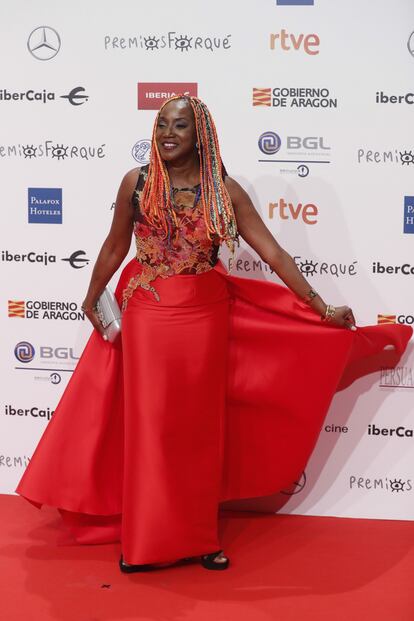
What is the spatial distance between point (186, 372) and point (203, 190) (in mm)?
733

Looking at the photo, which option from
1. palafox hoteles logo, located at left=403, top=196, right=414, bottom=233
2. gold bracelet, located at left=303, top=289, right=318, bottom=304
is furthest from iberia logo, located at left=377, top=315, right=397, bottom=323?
gold bracelet, located at left=303, top=289, right=318, bottom=304

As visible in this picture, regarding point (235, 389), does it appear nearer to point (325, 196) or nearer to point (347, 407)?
point (347, 407)

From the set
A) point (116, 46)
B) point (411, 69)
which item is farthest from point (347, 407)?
point (116, 46)

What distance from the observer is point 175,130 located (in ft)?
11.1

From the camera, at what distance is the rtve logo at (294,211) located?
4.09 meters

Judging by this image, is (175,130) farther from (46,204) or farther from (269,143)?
(46,204)

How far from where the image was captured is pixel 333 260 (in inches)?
162

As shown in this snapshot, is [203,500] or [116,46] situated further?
[116,46]

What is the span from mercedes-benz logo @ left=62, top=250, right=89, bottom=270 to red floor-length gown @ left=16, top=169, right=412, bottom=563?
1.62ft

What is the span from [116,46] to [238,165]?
0.80m

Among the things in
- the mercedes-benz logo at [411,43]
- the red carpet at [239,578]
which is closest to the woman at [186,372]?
the red carpet at [239,578]

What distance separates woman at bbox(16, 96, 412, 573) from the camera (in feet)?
11.4

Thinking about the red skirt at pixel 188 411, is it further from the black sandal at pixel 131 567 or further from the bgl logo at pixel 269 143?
the bgl logo at pixel 269 143

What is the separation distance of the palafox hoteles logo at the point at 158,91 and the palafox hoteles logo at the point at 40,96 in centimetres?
27
